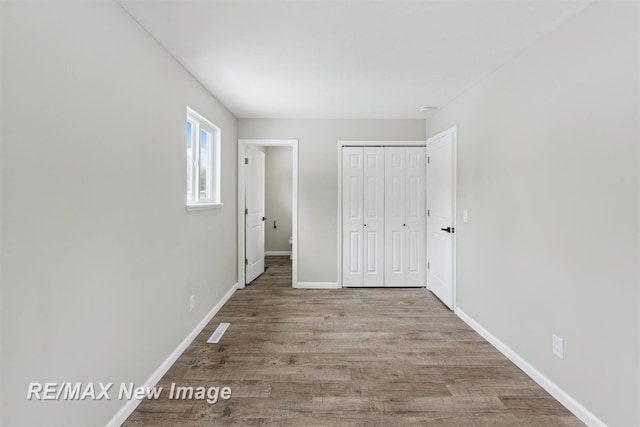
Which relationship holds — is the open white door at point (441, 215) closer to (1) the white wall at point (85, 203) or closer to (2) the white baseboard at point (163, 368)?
(2) the white baseboard at point (163, 368)

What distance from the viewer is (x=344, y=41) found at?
206 cm

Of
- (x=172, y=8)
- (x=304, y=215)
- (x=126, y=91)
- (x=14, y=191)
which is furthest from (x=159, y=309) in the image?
(x=304, y=215)

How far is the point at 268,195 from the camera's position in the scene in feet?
22.0

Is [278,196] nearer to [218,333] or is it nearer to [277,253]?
[277,253]

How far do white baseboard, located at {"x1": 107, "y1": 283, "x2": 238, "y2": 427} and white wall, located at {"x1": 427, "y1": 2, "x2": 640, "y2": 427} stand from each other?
2629 mm

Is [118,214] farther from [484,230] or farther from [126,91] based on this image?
[484,230]

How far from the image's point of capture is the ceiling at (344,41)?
5.62 ft

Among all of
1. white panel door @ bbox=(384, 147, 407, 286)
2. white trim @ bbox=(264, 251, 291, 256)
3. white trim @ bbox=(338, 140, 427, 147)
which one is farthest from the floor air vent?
white trim @ bbox=(264, 251, 291, 256)

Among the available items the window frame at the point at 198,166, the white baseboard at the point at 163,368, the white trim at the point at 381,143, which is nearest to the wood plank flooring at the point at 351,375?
the white baseboard at the point at 163,368

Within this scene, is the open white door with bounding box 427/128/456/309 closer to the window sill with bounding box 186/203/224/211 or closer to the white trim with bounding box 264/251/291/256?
the window sill with bounding box 186/203/224/211

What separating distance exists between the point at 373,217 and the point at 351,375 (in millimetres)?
2352

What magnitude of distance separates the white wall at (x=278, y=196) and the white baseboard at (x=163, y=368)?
10.3 feet

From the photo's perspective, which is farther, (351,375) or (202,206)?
(202,206)

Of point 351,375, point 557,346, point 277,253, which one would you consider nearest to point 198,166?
point 351,375
